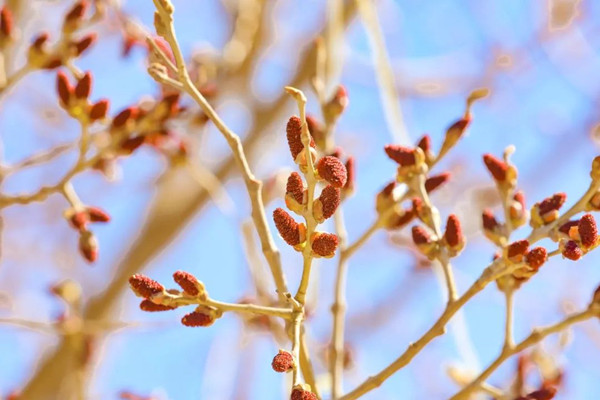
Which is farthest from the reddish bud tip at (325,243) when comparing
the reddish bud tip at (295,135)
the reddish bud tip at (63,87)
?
the reddish bud tip at (63,87)

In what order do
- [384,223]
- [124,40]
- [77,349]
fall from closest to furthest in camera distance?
1. [384,223]
2. [77,349]
3. [124,40]

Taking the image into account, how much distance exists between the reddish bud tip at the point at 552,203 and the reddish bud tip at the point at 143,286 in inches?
26.1

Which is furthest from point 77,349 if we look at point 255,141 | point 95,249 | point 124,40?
point 255,141

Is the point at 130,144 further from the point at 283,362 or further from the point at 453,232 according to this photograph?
the point at 283,362

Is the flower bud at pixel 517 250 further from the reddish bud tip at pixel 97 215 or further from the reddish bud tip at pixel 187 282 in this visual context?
the reddish bud tip at pixel 97 215

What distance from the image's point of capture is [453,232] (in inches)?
53.6

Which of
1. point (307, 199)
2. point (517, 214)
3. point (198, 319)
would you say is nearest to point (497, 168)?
point (517, 214)

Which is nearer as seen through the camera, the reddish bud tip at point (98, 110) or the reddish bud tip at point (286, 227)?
the reddish bud tip at point (286, 227)

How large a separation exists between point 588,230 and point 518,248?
11 cm

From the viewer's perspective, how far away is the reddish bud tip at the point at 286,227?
1113 mm

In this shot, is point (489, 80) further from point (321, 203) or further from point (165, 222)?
point (321, 203)

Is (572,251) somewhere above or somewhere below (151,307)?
above

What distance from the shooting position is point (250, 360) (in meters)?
3.85

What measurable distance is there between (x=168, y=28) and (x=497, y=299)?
3.11 m
